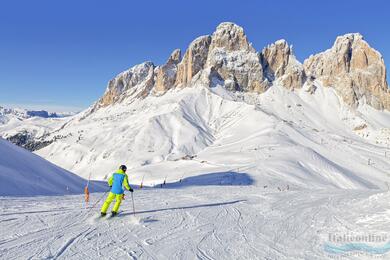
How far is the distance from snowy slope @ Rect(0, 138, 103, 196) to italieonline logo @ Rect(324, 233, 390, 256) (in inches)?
662

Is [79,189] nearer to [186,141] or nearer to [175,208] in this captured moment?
[175,208]

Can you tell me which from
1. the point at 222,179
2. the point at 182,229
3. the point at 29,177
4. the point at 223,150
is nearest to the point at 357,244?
the point at 182,229

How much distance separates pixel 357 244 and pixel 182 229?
17.6ft

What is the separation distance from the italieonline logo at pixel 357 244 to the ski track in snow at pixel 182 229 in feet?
1.17

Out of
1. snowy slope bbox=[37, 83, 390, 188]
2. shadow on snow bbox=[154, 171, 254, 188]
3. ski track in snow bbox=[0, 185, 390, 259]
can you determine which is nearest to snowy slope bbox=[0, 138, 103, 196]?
ski track in snow bbox=[0, 185, 390, 259]

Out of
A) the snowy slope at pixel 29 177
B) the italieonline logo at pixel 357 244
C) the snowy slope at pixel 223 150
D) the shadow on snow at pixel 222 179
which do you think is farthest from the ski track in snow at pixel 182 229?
the snowy slope at pixel 223 150

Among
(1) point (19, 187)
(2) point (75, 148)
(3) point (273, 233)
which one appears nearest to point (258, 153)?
(1) point (19, 187)

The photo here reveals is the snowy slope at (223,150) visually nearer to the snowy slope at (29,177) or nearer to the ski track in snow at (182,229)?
the snowy slope at (29,177)

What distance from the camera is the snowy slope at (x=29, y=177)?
74.5ft

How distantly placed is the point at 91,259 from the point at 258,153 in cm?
8938

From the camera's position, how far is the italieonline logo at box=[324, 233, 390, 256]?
10.5 meters

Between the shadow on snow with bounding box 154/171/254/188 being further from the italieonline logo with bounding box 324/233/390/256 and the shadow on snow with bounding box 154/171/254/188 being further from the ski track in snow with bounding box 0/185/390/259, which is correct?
the italieonline logo with bounding box 324/233/390/256

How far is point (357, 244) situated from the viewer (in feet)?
36.6

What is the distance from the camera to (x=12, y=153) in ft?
96.7
